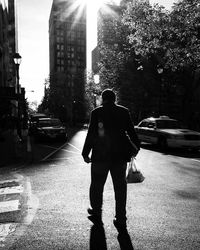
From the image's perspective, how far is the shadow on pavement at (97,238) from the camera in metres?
3.82

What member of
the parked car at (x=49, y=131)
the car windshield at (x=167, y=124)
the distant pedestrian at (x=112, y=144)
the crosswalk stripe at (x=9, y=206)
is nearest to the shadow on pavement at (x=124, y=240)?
the distant pedestrian at (x=112, y=144)

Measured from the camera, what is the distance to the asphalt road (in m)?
3.96

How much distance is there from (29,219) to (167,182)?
13.1 ft

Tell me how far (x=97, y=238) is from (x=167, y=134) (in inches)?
438

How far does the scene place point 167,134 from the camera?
14.7m

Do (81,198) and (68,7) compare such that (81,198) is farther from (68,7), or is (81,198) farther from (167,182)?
(68,7)

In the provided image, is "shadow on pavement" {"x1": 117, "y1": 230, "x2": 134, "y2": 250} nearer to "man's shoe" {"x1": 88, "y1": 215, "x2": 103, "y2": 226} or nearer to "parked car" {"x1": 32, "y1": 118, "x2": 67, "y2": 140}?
"man's shoe" {"x1": 88, "y1": 215, "x2": 103, "y2": 226}

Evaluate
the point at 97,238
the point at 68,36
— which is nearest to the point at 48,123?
the point at 97,238

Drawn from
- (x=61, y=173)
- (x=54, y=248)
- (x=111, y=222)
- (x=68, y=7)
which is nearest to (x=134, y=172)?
(x=111, y=222)

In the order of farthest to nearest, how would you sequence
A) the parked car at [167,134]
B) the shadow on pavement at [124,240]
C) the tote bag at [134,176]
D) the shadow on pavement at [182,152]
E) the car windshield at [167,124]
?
the car windshield at [167,124] < the parked car at [167,134] < the shadow on pavement at [182,152] < the tote bag at [134,176] < the shadow on pavement at [124,240]

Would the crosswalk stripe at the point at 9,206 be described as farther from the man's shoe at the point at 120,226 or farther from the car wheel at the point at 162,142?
the car wheel at the point at 162,142

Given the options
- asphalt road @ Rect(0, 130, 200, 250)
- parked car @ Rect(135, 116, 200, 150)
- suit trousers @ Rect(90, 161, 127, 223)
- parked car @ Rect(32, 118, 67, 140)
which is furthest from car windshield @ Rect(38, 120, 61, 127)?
suit trousers @ Rect(90, 161, 127, 223)

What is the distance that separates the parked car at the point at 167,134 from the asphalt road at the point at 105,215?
529 centimetres

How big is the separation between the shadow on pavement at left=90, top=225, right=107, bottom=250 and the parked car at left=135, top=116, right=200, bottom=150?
34.1 ft
